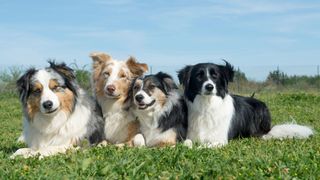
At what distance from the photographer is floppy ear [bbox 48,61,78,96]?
25.3ft

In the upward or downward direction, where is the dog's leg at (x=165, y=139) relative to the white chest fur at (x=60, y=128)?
downward

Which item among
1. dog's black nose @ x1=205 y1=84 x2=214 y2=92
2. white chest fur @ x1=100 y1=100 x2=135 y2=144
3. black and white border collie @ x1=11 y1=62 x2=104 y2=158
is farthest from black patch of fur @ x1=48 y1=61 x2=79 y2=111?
dog's black nose @ x1=205 y1=84 x2=214 y2=92

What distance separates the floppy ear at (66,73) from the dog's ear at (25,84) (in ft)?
1.07

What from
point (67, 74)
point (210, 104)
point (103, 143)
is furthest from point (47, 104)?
point (210, 104)

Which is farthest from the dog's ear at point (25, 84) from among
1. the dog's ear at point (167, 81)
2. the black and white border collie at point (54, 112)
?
the dog's ear at point (167, 81)

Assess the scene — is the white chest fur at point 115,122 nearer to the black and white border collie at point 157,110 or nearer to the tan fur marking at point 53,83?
the black and white border collie at point 157,110

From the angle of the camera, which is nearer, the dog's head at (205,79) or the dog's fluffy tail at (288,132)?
the dog's head at (205,79)

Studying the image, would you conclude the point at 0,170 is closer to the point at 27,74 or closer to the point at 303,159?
the point at 27,74

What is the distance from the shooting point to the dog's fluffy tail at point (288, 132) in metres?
9.24

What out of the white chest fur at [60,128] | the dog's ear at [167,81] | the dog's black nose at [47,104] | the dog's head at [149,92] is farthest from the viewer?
the dog's ear at [167,81]

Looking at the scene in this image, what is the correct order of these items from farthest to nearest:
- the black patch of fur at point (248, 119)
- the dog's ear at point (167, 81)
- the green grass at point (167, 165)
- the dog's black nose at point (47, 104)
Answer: the black patch of fur at point (248, 119) < the dog's ear at point (167, 81) < the dog's black nose at point (47, 104) < the green grass at point (167, 165)

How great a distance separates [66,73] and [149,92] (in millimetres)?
1373

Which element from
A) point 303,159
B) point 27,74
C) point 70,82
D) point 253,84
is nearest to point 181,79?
point 70,82

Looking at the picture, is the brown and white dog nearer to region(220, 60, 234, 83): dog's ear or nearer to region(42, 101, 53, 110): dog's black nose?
region(42, 101, 53, 110): dog's black nose
